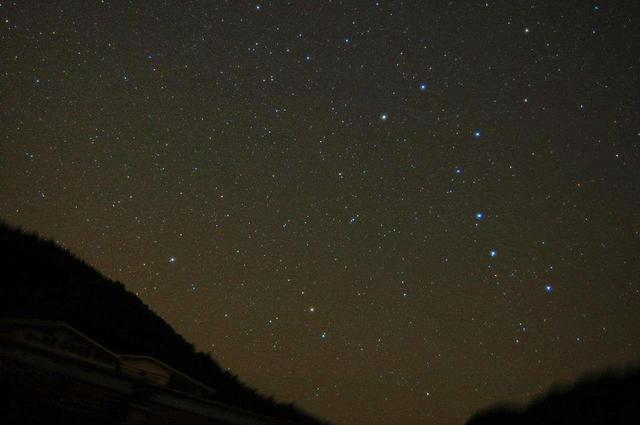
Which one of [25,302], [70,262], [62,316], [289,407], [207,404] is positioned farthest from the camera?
[70,262]

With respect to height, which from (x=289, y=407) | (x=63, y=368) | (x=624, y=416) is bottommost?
(x=289, y=407)

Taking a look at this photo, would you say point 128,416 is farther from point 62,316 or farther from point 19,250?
point 19,250

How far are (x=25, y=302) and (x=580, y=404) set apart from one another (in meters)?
19.3

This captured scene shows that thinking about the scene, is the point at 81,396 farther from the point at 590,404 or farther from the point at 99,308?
the point at 99,308

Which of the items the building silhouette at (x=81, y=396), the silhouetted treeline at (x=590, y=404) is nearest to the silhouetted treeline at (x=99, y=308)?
the silhouetted treeline at (x=590, y=404)

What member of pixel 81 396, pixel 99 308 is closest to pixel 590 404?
pixel 81 396

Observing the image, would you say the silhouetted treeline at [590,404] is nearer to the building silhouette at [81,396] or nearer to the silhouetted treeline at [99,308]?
the silhouetted treeline at [99,308]

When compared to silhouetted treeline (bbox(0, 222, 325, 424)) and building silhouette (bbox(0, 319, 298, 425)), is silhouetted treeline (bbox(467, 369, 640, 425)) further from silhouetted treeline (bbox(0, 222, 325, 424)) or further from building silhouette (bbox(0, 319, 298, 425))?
building silhouette (bbox(0, 319, 298, 425))

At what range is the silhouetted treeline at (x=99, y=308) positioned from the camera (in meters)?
19.9

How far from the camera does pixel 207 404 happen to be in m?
7.41

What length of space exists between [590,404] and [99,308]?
801 inches

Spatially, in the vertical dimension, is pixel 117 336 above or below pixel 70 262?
below

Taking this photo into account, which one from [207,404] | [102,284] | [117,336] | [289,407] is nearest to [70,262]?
[102,284]

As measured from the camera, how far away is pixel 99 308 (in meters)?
23.7
